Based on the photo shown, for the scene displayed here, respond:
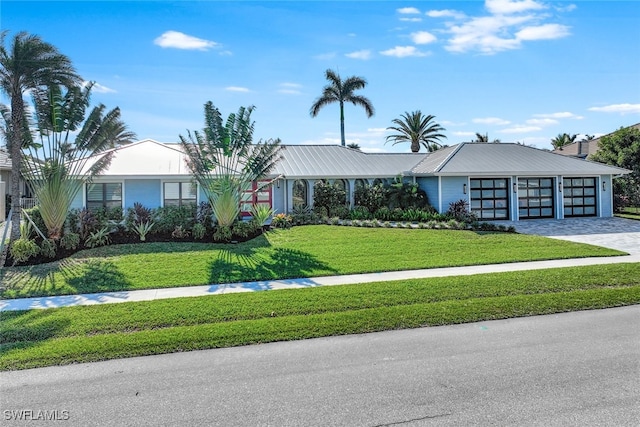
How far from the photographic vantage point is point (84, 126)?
1373cm

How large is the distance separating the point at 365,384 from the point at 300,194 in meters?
20.9

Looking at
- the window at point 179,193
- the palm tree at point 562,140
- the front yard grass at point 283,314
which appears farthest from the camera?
the palm tree at point 562,140

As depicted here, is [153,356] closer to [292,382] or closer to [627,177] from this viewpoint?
[292,382]

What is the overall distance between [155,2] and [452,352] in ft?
34.3

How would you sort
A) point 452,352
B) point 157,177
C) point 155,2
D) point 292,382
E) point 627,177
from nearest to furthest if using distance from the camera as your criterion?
point 292,382
point 452,352
point 155,2
point 157,177
point 627,177

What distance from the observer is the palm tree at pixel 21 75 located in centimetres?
1227

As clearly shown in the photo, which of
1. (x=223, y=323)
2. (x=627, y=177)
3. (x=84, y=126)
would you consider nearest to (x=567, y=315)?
(x=223, y=323)

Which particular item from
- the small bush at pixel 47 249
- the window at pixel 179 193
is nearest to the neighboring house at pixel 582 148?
the window at pixel 179 193

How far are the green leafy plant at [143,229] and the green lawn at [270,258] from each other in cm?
74

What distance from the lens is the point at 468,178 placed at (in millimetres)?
21000

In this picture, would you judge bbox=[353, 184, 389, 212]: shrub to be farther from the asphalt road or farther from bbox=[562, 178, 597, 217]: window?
the asphalt road

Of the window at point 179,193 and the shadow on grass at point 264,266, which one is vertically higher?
the window at point 179,193

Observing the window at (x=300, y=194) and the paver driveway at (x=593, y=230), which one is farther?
the window at (x=300, y=194)

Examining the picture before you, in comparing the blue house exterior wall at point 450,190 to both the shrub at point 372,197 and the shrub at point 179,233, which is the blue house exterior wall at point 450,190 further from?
the shrub at point 179,233
